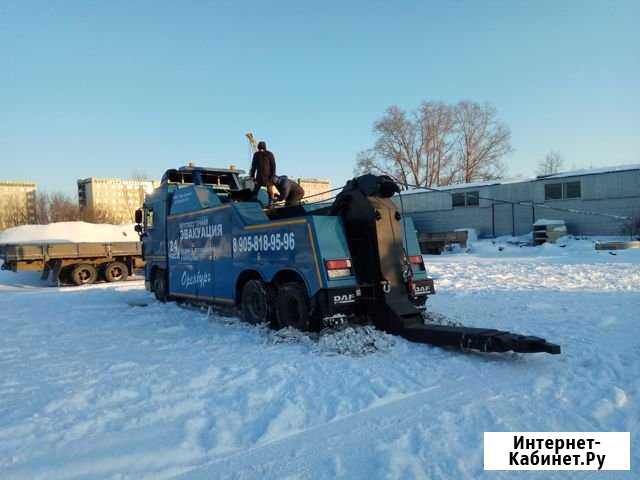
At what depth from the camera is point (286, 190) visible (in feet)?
28.9

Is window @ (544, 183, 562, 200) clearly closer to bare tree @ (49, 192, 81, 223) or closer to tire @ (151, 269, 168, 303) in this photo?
tire @ (151, 269, 168, 303)

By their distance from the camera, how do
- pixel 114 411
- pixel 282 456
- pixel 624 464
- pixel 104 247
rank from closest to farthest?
1. pixel 624 464
2. pixel 282 456
3. pixel 114 411
4. pixel 104 247

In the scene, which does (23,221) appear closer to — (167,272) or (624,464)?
(167,272)

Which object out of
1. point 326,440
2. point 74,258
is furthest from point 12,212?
point 326,440

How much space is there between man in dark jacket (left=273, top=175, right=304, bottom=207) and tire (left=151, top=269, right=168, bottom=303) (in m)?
3.66

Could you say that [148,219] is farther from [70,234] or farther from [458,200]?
[458,200]

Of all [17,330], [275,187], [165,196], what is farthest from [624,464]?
[165,196]

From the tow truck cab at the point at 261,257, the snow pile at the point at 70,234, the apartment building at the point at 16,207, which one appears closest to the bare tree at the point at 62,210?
the apartment building at the point at 16,207

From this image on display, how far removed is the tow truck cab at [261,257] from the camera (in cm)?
618

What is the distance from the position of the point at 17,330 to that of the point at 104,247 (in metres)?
10.2

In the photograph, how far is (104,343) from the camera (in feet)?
21.9

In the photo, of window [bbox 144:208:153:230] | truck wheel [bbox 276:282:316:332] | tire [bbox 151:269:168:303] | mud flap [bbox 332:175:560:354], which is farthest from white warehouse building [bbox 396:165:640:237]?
truck wheel [bbox 276:282:316:332]

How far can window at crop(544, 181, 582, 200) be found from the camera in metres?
25.3

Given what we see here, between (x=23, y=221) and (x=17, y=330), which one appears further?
(x=23, y=221)
